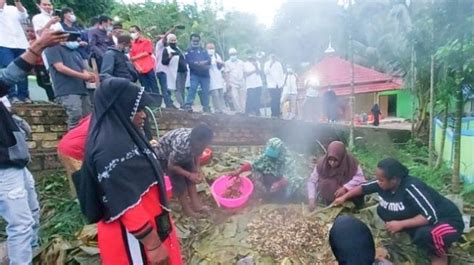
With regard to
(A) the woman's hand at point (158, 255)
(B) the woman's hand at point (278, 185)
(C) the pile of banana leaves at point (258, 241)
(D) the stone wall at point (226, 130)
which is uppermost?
(D) the stone wall at point (226, 130)

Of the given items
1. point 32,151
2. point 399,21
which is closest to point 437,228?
point 32,151

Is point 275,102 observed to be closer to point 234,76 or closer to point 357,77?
point 234,76

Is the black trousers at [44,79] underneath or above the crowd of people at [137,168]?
above

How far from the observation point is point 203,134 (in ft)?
14.1

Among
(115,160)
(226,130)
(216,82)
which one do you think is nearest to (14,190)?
(115,160)

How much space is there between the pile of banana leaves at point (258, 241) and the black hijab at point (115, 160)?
5.72 ft

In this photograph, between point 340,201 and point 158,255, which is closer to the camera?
point 158,255

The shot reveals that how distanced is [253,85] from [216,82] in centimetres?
126

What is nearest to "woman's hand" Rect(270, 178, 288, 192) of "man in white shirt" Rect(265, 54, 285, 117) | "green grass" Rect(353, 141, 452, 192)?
"green grass" Rect(353, 141, 452, 192)

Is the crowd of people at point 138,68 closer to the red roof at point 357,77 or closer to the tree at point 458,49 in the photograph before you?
the tree at point 458,49

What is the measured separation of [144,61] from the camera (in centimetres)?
755

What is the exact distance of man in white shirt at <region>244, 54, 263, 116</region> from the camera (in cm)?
1005

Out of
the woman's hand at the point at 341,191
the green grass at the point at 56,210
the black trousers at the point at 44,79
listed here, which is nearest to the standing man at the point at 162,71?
the black trousers at the point at 44,79

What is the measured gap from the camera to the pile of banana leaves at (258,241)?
3.92m
